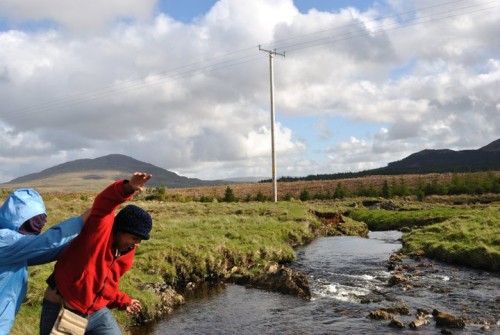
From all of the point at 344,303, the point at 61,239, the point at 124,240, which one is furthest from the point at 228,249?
the point at 61,239

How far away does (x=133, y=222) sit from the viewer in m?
5.25

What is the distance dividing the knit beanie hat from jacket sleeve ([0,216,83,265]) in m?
0.51

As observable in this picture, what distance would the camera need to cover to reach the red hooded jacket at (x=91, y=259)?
491 centimetres

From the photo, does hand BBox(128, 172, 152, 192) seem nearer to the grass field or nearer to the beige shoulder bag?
the beige shoulder bag

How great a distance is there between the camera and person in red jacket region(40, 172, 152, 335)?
4977 mm

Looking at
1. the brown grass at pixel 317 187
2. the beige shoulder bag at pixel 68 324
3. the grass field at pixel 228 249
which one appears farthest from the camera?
the brown grass at pixel 317 187

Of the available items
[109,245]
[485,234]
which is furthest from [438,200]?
[109,245]

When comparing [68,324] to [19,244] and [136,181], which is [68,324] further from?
[136,181]

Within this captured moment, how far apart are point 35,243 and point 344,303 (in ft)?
44.9

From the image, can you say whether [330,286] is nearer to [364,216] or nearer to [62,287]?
[62,287]

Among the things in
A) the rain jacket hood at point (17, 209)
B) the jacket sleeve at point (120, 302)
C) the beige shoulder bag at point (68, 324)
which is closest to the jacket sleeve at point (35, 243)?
the rain jacket hood at point (17, 209)

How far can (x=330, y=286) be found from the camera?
1909cm

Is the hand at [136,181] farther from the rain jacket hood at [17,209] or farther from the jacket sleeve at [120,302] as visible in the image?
the jacket sleeve at [120,302]

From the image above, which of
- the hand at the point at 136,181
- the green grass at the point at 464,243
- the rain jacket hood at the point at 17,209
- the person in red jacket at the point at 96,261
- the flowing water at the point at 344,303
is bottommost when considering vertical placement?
the flowing water at the point at 344,303
